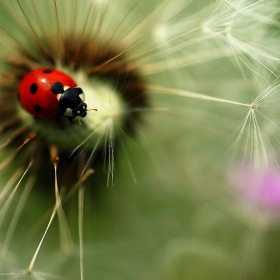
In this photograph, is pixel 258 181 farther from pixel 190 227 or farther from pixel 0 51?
pixel 0 51

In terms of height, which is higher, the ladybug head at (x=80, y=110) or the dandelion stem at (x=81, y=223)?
the ladybug head at (x=80, y=110)

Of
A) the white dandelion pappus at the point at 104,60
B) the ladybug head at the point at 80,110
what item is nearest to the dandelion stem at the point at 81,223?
the white dandelion pappus at the point at 104,60

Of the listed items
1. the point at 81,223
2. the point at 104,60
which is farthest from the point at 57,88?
the point at 81,223

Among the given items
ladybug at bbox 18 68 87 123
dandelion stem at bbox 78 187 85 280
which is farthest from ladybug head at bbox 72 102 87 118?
dandelion stem at bbox 78 187 85 280

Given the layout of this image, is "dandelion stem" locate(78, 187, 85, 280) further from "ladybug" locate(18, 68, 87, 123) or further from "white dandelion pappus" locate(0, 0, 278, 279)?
"ladybug" locate(18, 68, 87, 123)

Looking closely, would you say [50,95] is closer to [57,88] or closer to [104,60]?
[57,88]

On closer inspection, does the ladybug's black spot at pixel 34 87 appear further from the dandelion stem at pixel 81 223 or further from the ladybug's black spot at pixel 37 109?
the dandelion stem at pixel 81 223

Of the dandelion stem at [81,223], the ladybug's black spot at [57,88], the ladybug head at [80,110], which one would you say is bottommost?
the dandelion stem at [81,223]
